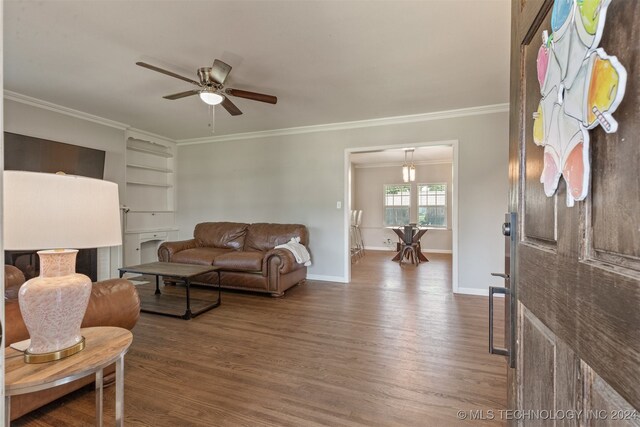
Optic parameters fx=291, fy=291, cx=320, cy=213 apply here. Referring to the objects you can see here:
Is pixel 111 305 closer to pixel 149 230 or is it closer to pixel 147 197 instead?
pixel 149 230

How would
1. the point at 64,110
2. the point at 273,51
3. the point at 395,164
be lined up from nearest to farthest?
1. the point at 273,51
2. the point at 64,110
3. the point at 395,164

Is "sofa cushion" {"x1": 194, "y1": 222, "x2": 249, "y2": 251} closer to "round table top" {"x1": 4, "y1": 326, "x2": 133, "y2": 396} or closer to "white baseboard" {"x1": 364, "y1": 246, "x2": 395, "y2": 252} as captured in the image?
"round table top" {"x1": 4, "y1": 326, "x2": 133, "y2": 396}

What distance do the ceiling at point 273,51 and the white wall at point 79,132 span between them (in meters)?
0.27

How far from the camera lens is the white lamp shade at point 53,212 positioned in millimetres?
924

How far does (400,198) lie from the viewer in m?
8.33

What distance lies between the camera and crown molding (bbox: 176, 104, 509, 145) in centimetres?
390

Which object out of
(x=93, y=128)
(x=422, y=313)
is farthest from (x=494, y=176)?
(x=93, y=128)

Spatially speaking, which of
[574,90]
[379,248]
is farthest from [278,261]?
[379,248]

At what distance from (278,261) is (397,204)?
5.39 m

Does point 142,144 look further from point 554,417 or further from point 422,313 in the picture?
point 554,417

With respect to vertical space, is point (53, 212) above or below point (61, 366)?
above

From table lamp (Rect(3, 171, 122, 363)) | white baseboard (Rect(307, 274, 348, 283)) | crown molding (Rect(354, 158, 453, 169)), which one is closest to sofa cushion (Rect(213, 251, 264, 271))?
white baseboard (Rect(307, 274, 348, 283))

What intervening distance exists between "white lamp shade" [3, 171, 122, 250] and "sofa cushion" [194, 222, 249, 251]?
147 inches

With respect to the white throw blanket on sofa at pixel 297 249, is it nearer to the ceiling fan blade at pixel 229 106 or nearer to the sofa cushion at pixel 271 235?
the sofa cushion at pixel 271 235
